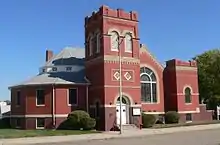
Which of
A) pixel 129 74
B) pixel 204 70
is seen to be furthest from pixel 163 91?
pixel 204 70

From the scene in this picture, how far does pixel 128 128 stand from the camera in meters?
38.9

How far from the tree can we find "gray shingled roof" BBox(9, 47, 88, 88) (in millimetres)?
22726

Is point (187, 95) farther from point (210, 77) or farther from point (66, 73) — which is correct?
point (66, 73)

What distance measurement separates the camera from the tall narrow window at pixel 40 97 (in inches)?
1597

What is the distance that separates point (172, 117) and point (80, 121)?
13032 mm

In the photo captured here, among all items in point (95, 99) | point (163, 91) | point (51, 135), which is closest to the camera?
point (51, 135)

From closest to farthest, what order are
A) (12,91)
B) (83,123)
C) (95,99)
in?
(83,123), (95,99), (12,91)

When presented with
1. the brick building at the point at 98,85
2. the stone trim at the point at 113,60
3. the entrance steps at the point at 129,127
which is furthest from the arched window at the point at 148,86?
the entrance steps at the point at 129,127

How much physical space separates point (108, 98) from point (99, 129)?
11.3ft

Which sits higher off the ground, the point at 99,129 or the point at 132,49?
the point at 132,49

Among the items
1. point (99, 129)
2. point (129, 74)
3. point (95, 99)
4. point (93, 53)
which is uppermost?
point (93, 53)

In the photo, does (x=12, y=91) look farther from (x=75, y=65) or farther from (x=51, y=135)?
(x=51, y=135)

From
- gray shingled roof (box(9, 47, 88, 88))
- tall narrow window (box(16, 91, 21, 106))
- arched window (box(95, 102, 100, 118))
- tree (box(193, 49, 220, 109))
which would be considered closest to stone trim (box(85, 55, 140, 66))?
gray shingled roof (box(9, 47, 88, 88))

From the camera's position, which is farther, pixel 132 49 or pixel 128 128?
pixel 132 49
